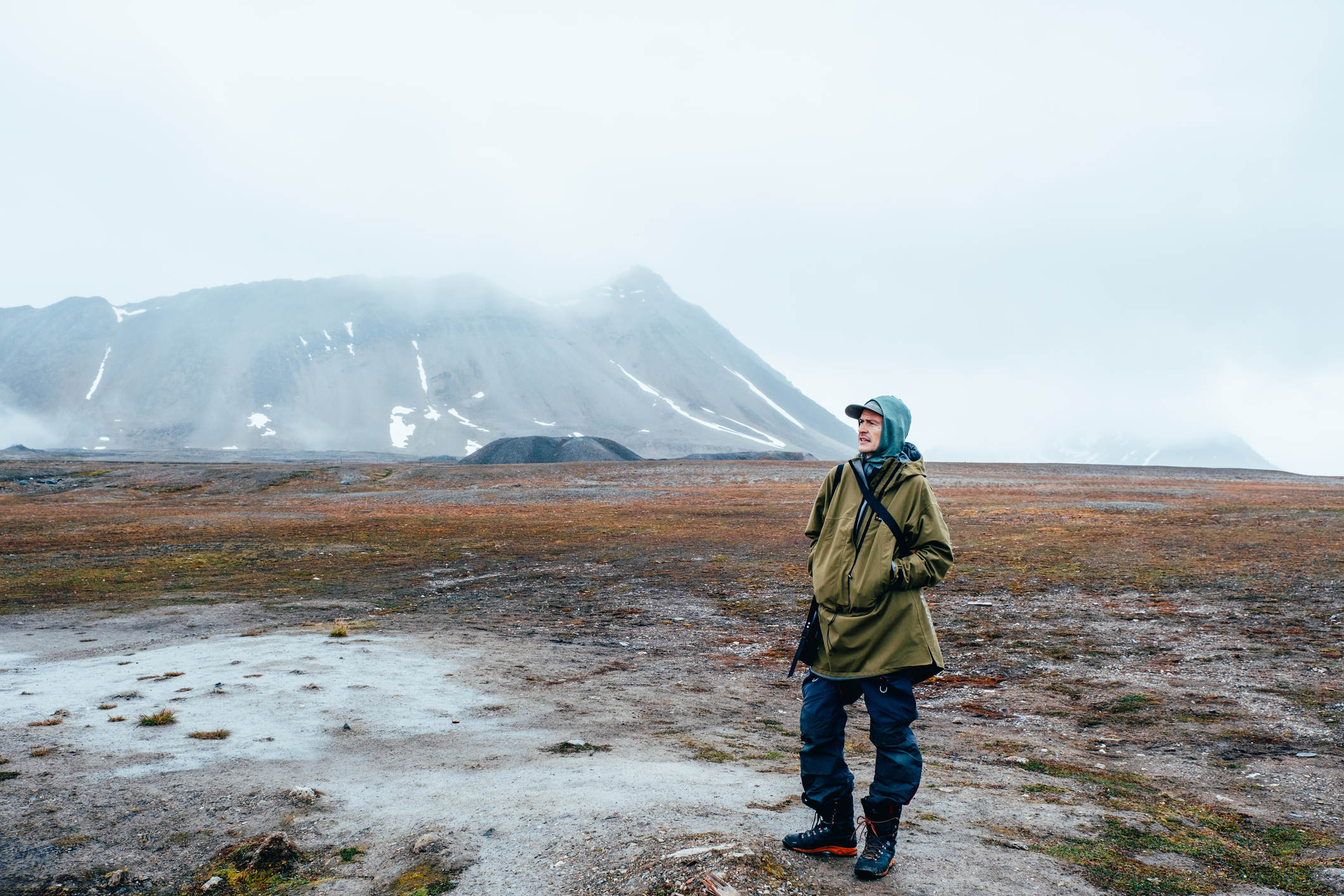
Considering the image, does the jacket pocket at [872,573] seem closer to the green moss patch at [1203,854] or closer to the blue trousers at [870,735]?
the blue trousers at [870,735]

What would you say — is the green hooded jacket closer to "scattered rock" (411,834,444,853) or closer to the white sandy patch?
"scattered rock" (411,834,444,853)

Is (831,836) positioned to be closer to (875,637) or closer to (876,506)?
(875,637)

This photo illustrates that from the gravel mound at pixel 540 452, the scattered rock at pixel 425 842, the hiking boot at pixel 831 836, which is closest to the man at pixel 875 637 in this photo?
the hiking boot at pixel 831 836

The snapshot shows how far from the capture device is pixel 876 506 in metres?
4.88

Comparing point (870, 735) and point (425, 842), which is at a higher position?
point (870, 735)

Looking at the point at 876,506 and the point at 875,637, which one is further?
the point at 876,506

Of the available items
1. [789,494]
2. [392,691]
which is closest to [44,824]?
[392,691]

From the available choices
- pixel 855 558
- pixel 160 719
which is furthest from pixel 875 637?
pixel 160 719

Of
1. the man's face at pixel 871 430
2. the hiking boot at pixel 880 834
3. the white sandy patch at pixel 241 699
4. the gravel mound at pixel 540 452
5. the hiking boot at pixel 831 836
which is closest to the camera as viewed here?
the hiking boot at pixel 880 834

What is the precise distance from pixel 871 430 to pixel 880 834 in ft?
7.99

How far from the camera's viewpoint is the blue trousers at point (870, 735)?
4.69 m

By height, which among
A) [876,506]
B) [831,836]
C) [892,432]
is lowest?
[831,836]

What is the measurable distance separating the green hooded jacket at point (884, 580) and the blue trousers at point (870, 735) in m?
0.13

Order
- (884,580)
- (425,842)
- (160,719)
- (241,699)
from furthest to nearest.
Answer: (241,699) → (160,719) → (425,842) → (884,580)
